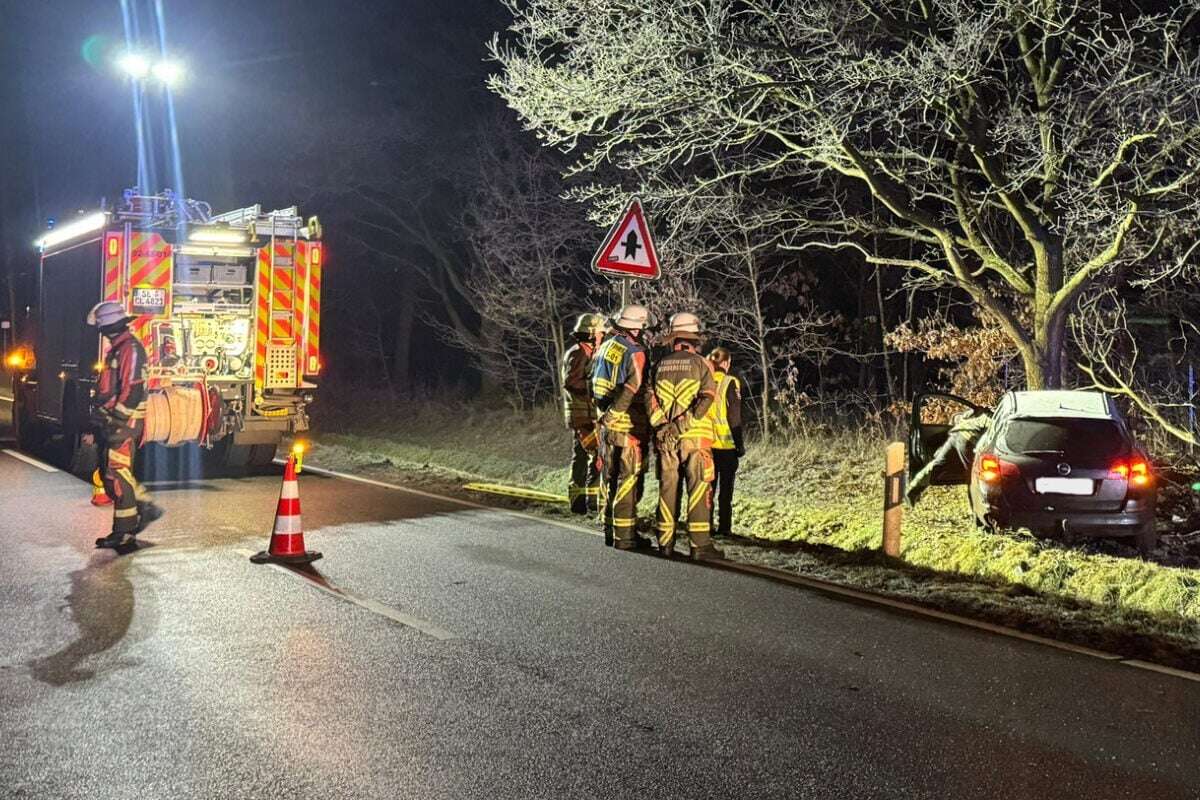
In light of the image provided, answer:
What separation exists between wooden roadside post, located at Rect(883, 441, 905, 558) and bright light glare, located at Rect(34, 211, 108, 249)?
9.27 m

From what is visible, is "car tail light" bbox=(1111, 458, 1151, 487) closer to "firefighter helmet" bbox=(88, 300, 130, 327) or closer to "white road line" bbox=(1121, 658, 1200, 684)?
"white road line" bbox=(1121, 658, 1200, 684)

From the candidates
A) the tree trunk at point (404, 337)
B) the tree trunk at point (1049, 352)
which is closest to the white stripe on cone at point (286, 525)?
the tree trunk at point (1049, 352)

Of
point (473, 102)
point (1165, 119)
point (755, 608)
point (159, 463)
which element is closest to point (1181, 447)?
point (1165, 119)

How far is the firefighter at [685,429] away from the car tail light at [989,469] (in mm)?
2254

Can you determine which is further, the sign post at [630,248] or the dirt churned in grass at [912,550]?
the sign post at [630,248]

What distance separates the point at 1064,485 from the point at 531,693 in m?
5.38

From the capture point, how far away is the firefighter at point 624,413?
8.76 metres

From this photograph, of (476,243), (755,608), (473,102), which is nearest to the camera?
(755,608)

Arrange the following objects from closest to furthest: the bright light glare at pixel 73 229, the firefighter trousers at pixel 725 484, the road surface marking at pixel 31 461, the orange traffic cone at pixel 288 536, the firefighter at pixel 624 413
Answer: the orange traffic cone at pixel 288 536 → the firefighter at pixel 624 413 → the firefighter trousers at pixel 725 484 → the bright light glare at pixel 73 229 → the road surface marking at pixel 31 461

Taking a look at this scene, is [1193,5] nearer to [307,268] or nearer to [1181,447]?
[1181,447]

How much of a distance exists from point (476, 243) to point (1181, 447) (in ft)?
43.5

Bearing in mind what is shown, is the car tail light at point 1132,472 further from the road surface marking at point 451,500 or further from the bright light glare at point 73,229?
the bright light glare at point 73,229

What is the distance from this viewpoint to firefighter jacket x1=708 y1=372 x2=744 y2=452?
8922mm

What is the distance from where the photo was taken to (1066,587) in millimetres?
7684
